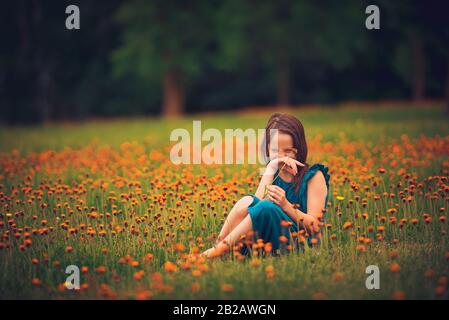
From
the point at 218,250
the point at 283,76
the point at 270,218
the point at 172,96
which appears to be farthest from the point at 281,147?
the point at 283,76

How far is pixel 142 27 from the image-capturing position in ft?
72.7

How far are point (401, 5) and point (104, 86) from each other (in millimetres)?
19361

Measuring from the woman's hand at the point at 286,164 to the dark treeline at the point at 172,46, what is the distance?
43.3 ft

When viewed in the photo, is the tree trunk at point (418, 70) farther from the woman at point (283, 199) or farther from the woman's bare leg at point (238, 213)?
the woman's bare leg at point (238, 213)

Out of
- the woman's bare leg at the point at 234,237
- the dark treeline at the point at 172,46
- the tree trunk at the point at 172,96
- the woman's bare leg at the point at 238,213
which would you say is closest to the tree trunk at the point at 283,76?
the dark treeline at the point at 172,46

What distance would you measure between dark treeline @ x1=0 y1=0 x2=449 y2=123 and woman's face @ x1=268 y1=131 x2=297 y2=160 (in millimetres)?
13135

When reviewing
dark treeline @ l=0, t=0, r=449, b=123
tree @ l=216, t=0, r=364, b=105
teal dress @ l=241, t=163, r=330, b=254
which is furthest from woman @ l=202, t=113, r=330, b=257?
tree @ l=216, t=0, r=364, b=105

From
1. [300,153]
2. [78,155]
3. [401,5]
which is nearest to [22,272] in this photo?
[300,153]

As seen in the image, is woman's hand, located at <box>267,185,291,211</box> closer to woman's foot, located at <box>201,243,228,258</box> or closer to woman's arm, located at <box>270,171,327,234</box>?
woman's arm, located at <box>270,171,327,234</box>

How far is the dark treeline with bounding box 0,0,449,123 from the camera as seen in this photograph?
72.8ft

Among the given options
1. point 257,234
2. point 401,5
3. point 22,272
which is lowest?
point 22,272

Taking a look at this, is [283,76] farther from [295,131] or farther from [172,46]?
[295,131]

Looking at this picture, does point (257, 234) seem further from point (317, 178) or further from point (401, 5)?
point (401, 5)

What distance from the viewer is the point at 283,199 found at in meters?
4.12
